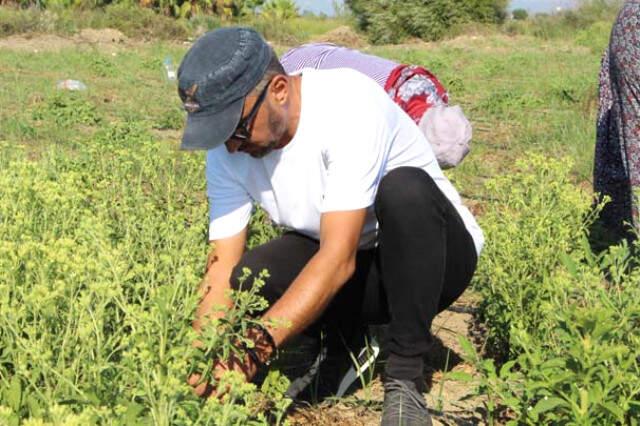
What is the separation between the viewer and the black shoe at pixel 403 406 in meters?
2.67

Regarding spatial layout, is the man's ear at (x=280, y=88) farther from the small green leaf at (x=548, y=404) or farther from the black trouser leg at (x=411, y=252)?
the small green leaf at (x=548, y=404)

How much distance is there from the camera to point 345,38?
31781 mm

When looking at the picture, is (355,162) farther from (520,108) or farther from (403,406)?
(520,108)

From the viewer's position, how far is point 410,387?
271 centimetres

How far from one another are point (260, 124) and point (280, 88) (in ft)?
0.34

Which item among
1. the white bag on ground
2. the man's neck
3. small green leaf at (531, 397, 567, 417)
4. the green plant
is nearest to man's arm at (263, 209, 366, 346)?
the man's neck

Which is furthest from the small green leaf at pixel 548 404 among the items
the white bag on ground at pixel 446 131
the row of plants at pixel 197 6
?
the row of plants at pixel 197 6

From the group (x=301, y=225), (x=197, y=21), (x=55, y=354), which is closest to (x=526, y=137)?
(x=301, y=225)

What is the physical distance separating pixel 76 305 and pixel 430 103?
1653 mm

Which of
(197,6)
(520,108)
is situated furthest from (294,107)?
(197,6)

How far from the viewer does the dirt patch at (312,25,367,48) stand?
101 feet

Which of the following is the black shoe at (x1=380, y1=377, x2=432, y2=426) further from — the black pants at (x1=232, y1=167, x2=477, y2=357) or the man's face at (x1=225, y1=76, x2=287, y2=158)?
the man's face at (x1=225, y1=76, x2=287, y2=158)

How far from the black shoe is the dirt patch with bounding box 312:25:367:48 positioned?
2769 cm

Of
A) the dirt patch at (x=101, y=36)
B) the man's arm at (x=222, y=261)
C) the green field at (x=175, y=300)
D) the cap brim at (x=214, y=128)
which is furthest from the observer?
the dirt patch at (x=101, y=36)
